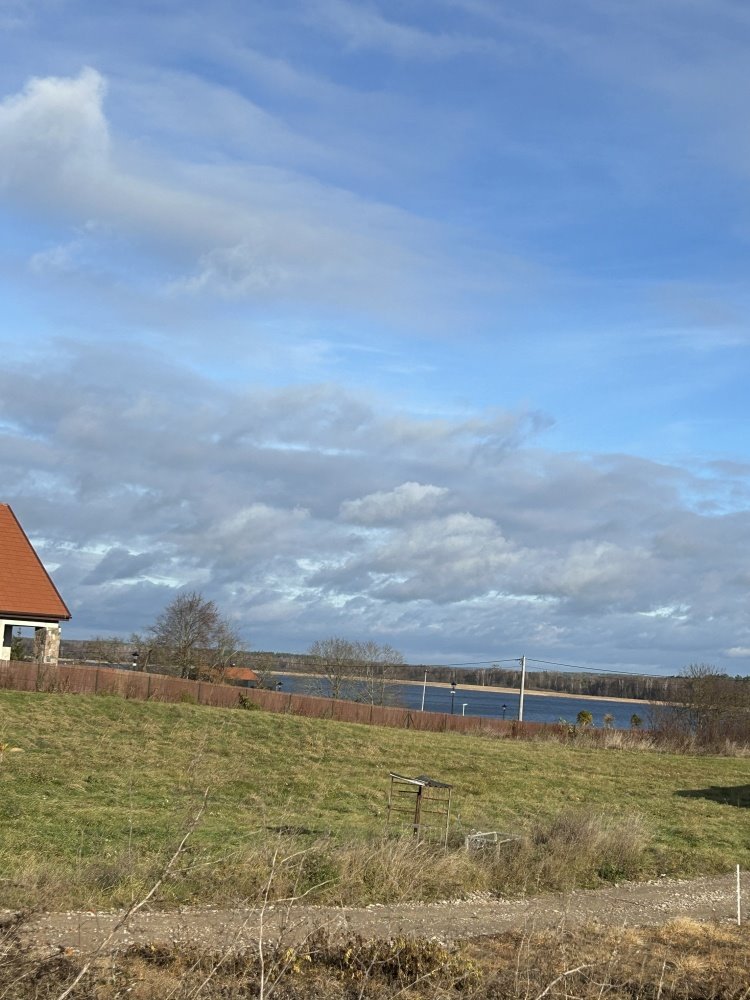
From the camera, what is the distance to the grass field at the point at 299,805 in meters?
11.7

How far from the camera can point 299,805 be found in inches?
799

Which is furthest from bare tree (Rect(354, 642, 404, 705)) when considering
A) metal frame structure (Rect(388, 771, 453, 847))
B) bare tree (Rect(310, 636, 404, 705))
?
metal frame structure (Rect(388, 771, 453, 847))

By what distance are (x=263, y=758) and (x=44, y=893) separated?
18.0 meters

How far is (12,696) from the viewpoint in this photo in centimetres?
3155

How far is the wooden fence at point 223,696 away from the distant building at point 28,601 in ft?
5.40

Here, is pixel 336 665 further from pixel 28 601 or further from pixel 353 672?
pixel 28 601

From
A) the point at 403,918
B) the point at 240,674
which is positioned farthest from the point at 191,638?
the point at 403,918

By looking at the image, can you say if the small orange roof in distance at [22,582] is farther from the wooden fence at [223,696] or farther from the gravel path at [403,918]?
the gravel path at [403,918]

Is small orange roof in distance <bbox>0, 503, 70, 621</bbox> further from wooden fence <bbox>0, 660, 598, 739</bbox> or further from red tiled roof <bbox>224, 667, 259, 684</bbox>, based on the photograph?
red tiled roof <bbox>224, 667, 259, 684</bbox>

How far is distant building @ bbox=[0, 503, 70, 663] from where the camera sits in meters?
37.6

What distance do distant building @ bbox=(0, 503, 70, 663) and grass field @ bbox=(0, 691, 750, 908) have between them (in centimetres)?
632

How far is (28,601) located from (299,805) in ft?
69.3

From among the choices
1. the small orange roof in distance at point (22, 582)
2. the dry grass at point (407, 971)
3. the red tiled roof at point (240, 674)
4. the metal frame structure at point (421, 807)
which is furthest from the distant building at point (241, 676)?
the dry grass at point (407, 971)

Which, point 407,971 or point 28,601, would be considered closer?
point 407,971
